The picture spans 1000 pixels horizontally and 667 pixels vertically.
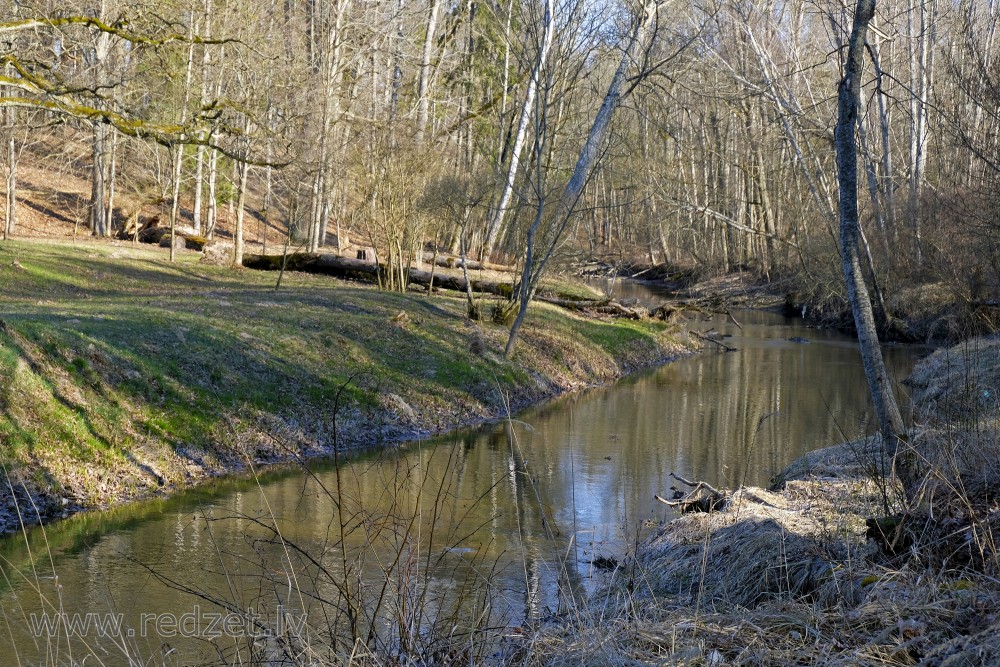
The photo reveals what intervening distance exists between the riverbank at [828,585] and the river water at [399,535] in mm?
521

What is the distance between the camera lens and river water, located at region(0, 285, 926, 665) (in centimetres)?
559

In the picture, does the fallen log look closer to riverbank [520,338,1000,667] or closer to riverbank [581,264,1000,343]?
riverbank [581,264,1000,343]

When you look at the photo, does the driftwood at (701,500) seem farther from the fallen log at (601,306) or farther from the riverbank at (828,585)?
the fallen log at (601,306)

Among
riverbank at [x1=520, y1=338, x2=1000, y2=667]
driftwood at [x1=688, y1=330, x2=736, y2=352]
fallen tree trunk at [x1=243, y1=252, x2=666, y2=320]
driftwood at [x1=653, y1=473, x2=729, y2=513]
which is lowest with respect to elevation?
driftwood at [x1=653, y1=473, x2=729, y2=513]

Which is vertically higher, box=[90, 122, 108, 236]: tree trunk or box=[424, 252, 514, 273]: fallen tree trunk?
box=[90, 122, 108, 236]: tree trunk

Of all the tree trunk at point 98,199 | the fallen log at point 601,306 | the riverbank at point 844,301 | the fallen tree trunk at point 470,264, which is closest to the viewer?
the riverbank at point 844,301

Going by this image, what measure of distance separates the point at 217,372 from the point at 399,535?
6804 millimetres

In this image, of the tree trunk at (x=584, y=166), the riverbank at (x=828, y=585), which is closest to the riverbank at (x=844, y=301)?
the tree trunk at (x=584, y=166)

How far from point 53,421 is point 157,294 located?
9.88 m

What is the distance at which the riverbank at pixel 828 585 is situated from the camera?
14.4 feet

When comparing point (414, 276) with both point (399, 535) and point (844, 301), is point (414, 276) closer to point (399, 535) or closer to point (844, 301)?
point (844, 301)

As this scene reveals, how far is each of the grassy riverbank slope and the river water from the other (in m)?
0.70

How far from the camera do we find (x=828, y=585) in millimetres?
5484

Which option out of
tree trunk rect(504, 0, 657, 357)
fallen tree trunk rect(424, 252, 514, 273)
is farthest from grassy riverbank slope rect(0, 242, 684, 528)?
fallen tree trunk rect(424, 252, 514, 273)
